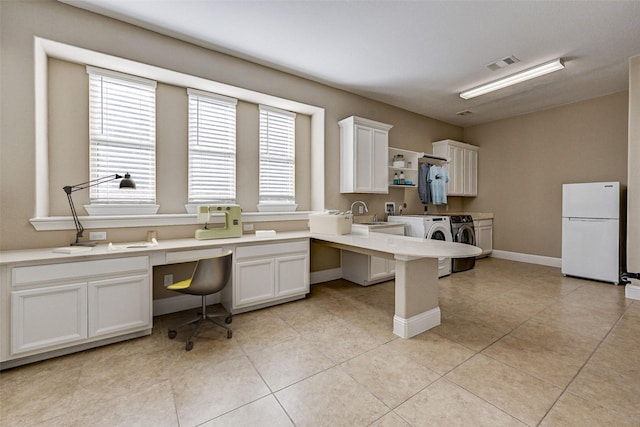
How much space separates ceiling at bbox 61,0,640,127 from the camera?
2.52 m

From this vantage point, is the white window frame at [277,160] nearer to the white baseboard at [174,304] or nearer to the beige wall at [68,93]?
the beige wall at [68,93]

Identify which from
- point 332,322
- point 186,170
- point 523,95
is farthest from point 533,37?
point 186,170

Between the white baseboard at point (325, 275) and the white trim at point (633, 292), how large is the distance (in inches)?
145

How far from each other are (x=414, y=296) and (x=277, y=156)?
8.64ft

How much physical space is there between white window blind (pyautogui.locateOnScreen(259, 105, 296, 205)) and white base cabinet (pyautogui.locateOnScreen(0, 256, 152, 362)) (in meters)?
1.88

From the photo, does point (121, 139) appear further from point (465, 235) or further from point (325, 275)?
point (465, 235)

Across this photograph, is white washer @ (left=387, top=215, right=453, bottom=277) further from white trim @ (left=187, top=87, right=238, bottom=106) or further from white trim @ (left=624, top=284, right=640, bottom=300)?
white trim @ (left=187, top=87, right=238, bottom=106)

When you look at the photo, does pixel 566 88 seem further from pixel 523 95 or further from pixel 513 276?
pixel 513 276

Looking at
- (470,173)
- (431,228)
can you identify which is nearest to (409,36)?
(431,228)

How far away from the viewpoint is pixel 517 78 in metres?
3.80

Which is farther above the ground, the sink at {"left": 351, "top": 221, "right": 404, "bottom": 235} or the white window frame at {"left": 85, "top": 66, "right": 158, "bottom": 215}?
the white window frame at {"left": 85, "top": 66, "right": 158, "bottom": 215}

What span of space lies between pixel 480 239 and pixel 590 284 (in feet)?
6.05

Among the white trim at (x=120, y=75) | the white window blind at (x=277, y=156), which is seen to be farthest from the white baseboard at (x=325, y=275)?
the white trim at (x=120, y=75)

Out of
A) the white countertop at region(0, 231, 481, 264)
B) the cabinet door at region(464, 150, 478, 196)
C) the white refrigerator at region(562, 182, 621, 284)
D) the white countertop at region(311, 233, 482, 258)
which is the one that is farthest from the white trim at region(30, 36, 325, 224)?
the white refrigerator at region(562, 182, 621, 284)
